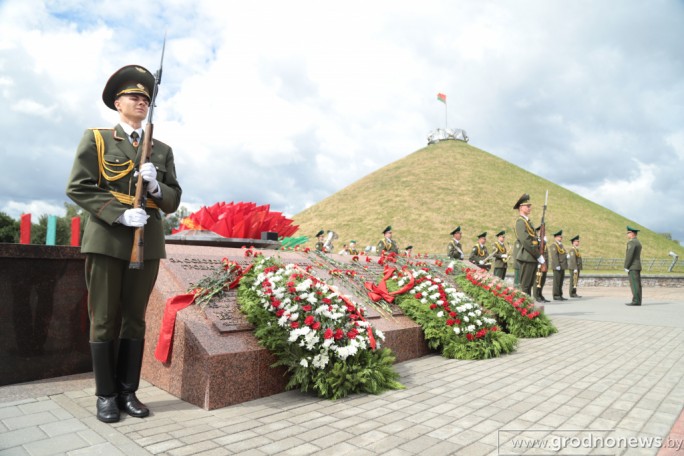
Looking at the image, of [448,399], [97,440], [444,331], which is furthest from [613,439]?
[97,440]

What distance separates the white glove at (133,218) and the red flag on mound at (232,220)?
3.08 m

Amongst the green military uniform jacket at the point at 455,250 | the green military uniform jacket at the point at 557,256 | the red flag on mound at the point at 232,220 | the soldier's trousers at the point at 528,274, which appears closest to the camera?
the red flag on mound at the point at 232,220

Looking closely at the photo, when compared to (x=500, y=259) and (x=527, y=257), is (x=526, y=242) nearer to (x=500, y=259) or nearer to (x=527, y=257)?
(x=527, y=257)

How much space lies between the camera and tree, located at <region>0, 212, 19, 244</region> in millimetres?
31948

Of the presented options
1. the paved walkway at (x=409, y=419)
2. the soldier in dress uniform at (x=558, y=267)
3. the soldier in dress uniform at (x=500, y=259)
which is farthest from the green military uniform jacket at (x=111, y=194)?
the soldier in dress uniform at (x=558, y=267)

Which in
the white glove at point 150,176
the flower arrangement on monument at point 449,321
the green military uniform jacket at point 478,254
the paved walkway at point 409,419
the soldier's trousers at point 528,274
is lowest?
the paved walkway at point 409,419

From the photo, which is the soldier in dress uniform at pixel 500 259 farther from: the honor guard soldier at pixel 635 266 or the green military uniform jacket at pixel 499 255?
the honor guard soldier at pixel 635 266

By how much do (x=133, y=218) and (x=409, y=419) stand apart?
7.54 ft

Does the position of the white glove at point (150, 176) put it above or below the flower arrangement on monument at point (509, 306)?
above

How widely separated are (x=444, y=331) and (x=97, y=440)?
3655mm

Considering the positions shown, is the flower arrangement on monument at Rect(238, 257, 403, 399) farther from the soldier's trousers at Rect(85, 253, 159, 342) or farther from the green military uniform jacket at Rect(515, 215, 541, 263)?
the green military uniform jacket at Rect(515, 215, 541, 263)

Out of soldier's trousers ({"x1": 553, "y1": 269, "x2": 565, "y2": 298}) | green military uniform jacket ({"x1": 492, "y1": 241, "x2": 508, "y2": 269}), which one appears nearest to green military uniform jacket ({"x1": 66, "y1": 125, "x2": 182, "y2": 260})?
green military uniform jacket ({"x1": 492, "y1": 241, "x2": 508, "y2": 269})

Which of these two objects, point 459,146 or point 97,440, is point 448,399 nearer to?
point 97,440

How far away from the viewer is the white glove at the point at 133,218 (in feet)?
9.92
